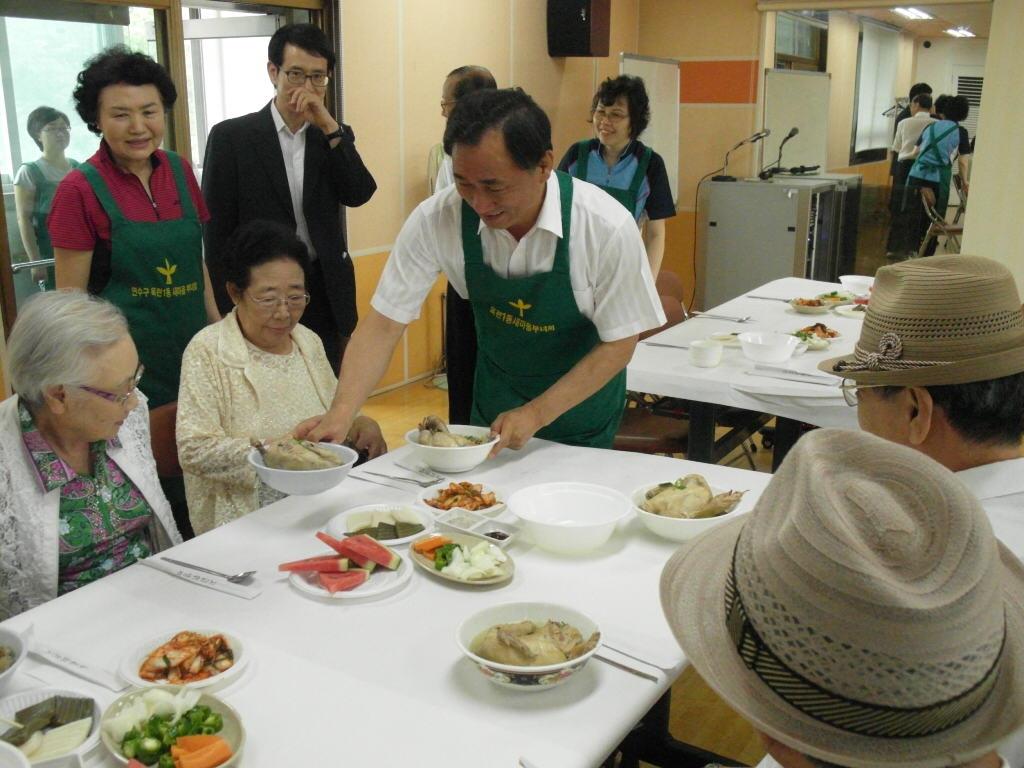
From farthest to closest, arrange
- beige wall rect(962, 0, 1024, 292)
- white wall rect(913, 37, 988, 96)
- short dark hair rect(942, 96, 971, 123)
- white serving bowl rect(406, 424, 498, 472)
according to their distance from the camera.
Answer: white wall rect(913, 37, 988, 96) → short dark hair rect(942, 96, 971, 123) → beige wall rect(962, 0, 1024, 292) → white serving bowl rect(406, 424, 498, 472)

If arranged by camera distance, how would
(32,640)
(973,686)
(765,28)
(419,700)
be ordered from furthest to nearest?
(765,28), (32,640), (419,700), (973,686)

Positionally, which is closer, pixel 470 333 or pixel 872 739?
pixel 872 739

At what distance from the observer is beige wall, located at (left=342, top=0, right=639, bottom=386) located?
16.5 feet

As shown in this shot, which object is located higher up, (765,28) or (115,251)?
(765,28)

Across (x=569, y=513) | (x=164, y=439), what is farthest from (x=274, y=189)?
(x=569, y=513)

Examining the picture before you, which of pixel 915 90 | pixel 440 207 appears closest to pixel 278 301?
pixel 440 207

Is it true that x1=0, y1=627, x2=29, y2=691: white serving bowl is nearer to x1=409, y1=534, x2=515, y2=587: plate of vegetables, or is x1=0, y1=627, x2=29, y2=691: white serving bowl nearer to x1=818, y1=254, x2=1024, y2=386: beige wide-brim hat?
x1=409, y1=534, x2=515, y2=587: plate of vegetables

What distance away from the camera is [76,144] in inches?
148

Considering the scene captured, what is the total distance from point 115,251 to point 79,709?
1.82 m

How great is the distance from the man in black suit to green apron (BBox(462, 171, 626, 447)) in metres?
1.06

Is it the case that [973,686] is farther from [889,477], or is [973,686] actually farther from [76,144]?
[76,144]

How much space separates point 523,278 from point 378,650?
106 centimetres

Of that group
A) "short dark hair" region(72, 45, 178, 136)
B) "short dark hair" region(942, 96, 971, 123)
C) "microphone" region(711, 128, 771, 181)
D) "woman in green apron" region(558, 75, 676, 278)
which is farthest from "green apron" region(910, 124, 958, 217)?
"short dark hair" region(72, 45, 178, 136)

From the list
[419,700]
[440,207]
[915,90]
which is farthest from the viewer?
[915,90]
